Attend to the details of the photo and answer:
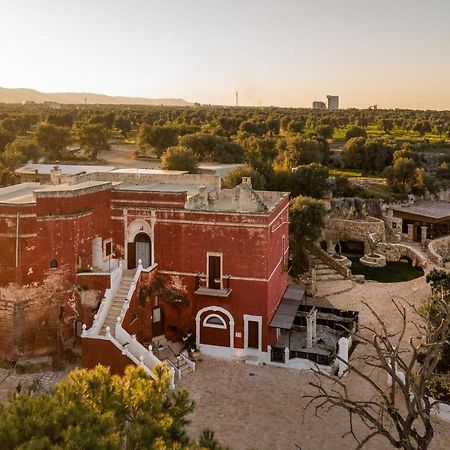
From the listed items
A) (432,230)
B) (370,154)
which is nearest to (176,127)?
(370,154)

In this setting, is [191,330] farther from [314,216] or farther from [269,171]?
[269,171]

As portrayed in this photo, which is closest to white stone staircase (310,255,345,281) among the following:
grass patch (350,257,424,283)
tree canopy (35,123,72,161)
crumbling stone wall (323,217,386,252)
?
grass patch (350,257,424,283)

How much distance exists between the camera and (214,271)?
26.0 m

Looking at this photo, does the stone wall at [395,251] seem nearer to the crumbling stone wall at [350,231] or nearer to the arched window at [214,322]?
the crumbling stone wall at [350,231]

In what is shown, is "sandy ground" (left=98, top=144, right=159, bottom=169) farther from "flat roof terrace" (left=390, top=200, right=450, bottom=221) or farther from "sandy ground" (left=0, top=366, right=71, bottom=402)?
"sandy ground" (left=0, top=366, right=71, bottom=402)

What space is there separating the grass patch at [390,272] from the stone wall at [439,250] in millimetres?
1995

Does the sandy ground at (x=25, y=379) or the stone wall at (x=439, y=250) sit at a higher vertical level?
the sandy ground at (x=25, y=379)

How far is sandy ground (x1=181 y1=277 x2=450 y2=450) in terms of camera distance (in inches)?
761

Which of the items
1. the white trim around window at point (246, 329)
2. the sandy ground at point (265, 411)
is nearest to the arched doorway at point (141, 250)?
the white trim around window at point (246, 329)

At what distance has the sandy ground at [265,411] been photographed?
19.3 metres

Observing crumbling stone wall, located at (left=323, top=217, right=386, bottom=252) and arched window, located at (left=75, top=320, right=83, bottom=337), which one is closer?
arched window, located at (left=75, top=320, right=83, bottom=337)

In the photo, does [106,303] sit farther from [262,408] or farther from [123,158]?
[123,158]

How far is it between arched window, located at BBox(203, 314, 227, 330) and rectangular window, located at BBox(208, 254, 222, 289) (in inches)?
52.3

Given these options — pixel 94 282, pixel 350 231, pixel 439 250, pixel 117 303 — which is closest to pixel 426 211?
pixel 439 250
